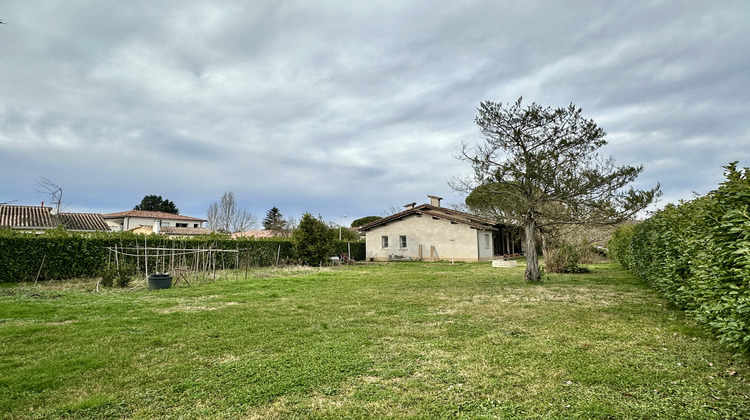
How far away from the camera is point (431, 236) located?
2875cm

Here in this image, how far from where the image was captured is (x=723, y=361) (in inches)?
163

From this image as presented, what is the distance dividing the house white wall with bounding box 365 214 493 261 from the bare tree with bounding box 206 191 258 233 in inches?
955

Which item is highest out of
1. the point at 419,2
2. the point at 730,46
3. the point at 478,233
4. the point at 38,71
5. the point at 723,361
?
the point at 419,2

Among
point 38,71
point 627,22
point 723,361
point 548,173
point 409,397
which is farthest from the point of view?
point 548,173

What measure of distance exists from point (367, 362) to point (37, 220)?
37.5 metres

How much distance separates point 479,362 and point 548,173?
Answer: 10.2m

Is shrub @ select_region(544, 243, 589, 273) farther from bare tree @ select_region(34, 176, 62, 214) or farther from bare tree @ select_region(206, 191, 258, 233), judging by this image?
bare tree @ select_region(206, 191, 258, 233)

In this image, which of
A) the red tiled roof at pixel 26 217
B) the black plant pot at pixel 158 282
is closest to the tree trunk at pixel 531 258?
the black plant pot at pixel 158 282

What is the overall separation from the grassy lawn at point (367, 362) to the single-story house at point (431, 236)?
742 inches

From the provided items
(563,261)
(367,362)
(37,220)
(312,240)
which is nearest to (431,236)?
(312,240)

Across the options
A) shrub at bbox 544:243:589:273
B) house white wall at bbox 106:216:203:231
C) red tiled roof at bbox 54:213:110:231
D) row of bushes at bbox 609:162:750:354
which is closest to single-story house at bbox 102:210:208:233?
house white wall at bbox 106:216:203:231

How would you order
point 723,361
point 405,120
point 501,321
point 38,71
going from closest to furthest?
point 723,361 → point 501,321 → point 38,71 → point 405,120

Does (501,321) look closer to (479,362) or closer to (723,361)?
(479,362)

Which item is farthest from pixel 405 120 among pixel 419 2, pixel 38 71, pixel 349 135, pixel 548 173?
pixel 38 71
